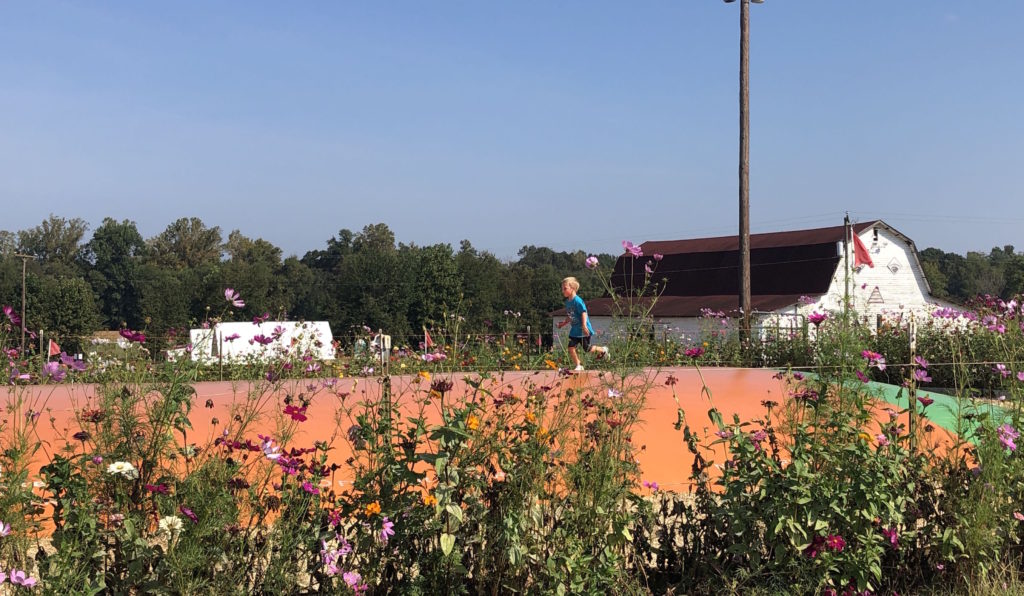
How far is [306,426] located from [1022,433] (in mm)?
4287

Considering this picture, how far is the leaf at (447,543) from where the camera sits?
280 cm

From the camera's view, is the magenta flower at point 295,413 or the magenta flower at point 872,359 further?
the magenta flower at point 872,359

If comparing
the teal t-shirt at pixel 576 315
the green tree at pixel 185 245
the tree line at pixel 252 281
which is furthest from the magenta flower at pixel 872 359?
the green tree at pixel 185 245

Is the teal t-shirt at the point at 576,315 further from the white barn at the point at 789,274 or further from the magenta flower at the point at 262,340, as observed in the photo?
the white barn at the point at 789,274

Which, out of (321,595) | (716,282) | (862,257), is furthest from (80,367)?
(716,282)

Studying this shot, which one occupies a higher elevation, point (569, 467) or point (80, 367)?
point (80, 367)

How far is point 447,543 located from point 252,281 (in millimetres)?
67284

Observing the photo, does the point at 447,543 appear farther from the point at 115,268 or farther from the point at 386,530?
the point at 115,268

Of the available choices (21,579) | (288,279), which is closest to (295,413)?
(21,579)

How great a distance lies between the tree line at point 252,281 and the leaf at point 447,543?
3901cm

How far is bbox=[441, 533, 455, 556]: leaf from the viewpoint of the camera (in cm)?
280

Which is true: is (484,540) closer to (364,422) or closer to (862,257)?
(364,422)

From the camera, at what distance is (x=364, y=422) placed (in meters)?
3.01

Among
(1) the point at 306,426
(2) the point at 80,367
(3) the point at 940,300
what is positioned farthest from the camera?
(3) the point at 940,300
